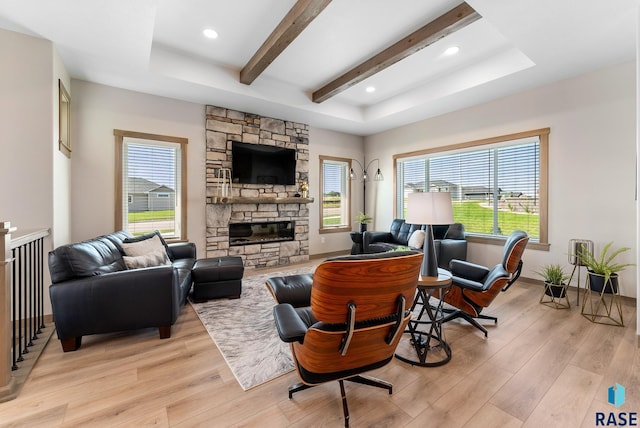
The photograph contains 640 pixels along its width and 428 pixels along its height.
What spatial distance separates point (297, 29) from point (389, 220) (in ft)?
14.8

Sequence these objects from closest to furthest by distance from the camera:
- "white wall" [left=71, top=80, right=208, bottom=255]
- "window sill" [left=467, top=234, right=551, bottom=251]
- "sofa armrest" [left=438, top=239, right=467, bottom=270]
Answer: "white wall" [left=71, top=80, right=208, bottom=255], "window sill" [left=467, top=234, right=551, bottom=251], "sofa armrest" [left=438, top=239, right=467, bottom=270]

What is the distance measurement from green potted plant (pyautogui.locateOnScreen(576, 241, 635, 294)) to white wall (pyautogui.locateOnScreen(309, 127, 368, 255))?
4195mm

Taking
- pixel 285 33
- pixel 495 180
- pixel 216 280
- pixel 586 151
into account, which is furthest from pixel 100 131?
pixel 586 151

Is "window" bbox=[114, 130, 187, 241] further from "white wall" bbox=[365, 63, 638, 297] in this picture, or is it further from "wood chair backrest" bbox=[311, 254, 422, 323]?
"white wall" bbox=[365, 63, 638, 297]

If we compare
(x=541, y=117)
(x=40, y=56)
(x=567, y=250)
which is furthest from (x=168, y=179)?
(x=567, y=250)

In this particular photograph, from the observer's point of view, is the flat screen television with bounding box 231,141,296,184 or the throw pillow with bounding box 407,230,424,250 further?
the flat screen television with bounding box 231,141,296,184

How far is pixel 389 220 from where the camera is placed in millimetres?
6410

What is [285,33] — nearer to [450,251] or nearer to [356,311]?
[356,311]

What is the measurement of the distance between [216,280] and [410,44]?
371cm

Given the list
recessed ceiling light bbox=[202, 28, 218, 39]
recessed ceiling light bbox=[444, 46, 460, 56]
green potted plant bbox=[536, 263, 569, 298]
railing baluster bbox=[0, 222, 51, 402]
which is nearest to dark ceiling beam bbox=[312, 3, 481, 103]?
recessed ceiling light bbox=[444, 46, 460, 56]

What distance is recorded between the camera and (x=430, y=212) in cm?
224

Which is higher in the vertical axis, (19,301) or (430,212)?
(430,212)

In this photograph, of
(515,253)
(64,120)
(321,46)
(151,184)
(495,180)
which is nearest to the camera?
(515,253)

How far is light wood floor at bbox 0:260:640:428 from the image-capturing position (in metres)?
1.60
